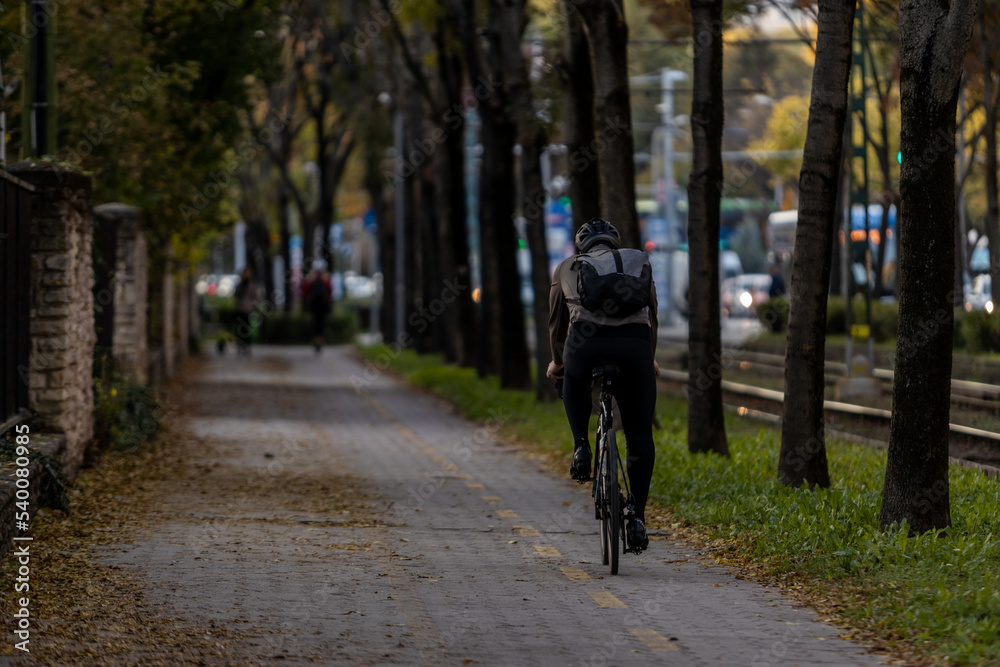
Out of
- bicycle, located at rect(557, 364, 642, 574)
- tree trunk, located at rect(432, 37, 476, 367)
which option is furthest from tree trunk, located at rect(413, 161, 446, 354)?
bicycle, located at rect(557, 364, 642, 574)

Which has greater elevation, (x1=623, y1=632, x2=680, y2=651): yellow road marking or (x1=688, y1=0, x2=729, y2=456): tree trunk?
(x1=688, y1=0, x2=729, y2=456): tree trunk

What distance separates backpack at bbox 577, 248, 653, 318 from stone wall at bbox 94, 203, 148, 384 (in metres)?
10.9

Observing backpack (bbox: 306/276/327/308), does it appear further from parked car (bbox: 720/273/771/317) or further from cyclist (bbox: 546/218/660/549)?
cyclist (bbox: 546/218/660/549)

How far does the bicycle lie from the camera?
8.25 meters

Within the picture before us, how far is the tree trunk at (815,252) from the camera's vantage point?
10.6 metres

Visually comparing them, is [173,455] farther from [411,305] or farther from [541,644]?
[411,305]

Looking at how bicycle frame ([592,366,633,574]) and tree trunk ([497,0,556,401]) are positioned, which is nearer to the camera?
bicycle frame ([592,366,633,574])

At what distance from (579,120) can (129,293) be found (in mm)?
6623

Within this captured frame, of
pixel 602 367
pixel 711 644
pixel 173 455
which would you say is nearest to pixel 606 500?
pixel 602 367

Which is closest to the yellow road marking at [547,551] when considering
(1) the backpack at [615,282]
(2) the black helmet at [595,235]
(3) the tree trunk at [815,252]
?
(1) the backpack at [615,282]

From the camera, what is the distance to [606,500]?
827 centimetres

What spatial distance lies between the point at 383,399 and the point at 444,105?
5.69 meters

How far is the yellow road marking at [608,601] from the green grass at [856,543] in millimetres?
1029

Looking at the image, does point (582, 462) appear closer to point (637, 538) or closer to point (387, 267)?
point (637, 538)
